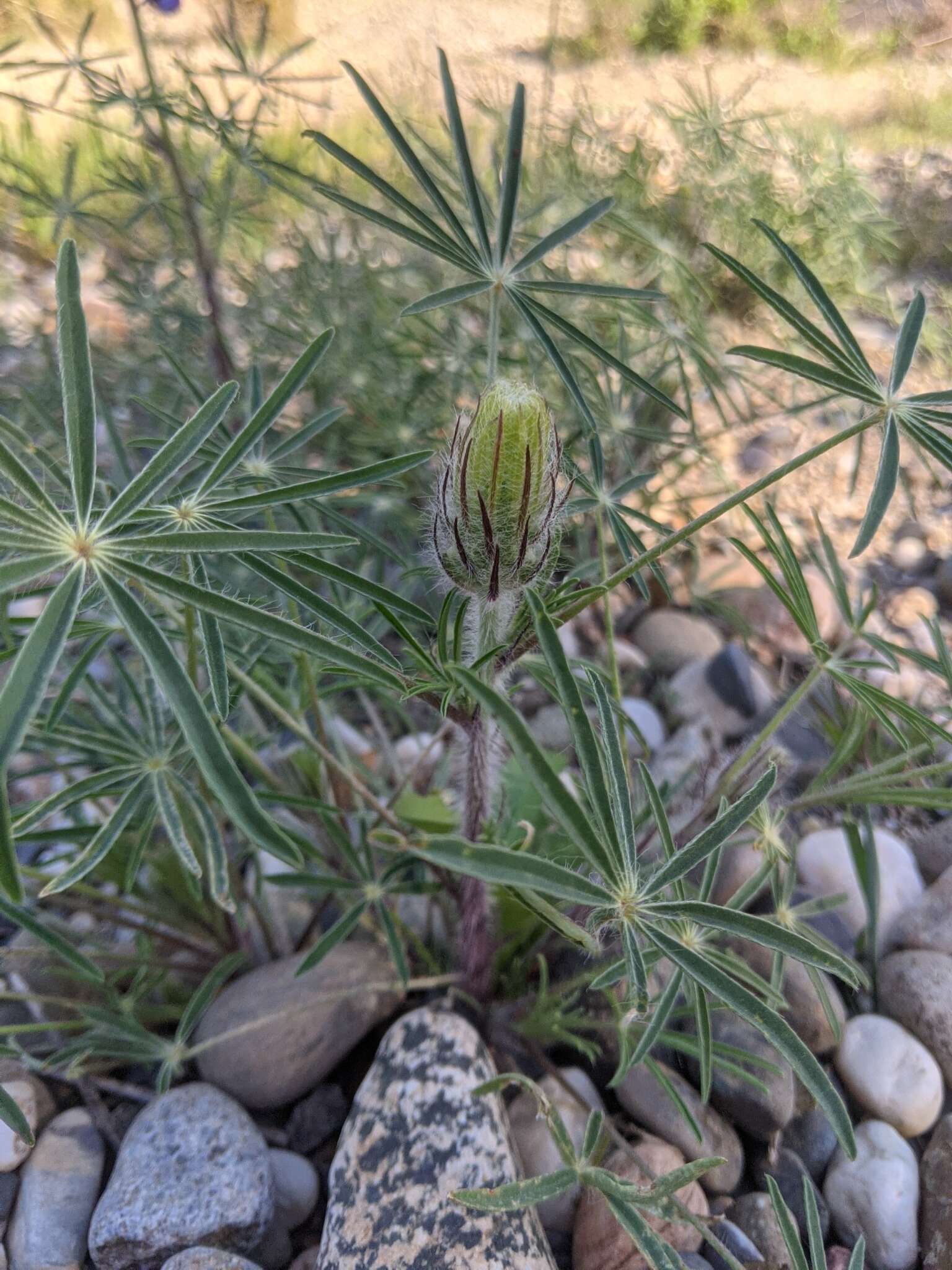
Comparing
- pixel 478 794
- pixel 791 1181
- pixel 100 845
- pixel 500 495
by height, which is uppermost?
pixel 500 495

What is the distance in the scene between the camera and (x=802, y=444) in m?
3.03

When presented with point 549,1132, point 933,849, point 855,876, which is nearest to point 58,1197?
point 549,1132

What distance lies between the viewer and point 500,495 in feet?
2.68

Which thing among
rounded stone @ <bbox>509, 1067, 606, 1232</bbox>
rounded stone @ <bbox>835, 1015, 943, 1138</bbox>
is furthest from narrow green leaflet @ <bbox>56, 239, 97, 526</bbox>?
rounded stone @ <bbox>835, 1015, 943, 1138</bbox>

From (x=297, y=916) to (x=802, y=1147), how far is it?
0.93 m

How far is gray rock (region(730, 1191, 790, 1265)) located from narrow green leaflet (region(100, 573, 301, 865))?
101cm

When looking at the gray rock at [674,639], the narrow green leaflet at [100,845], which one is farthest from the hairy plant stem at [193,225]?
the gray rock at [674,639]

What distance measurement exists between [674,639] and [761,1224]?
4.43 ft

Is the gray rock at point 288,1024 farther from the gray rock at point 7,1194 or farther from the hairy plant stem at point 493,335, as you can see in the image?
the hairy plant stem at point 493,335

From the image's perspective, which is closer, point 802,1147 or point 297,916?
point 802,1147

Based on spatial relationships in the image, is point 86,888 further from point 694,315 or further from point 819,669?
point 694,315

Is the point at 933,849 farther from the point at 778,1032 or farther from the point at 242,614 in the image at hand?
the point at 242,614

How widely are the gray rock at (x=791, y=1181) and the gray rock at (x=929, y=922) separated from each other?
0.45 m

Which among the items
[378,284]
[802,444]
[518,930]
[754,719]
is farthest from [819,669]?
[802,444]
